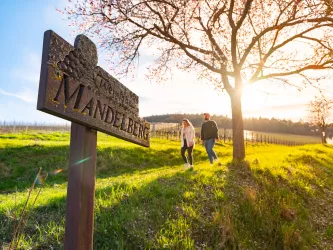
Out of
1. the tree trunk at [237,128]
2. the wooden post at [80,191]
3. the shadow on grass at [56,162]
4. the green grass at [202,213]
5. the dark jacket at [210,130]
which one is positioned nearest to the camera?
the wooden post at [80,191]

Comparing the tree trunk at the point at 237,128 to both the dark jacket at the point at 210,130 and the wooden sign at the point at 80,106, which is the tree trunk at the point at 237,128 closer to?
the dark jacket at the point at 210,130

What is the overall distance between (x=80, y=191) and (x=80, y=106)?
0.77 metres

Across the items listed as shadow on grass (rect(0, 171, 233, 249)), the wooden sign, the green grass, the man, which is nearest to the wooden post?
the wooden sign

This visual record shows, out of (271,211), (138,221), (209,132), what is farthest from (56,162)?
(271,211)

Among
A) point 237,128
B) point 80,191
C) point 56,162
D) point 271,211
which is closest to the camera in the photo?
point 80,191

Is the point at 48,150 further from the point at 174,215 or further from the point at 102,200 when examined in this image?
the point at 174,215

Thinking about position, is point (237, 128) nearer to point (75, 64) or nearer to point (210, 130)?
point (210, 130)

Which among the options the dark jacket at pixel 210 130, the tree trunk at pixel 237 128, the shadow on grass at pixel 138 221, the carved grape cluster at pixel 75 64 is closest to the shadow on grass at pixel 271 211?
the shadow on grass at pixel 138 221

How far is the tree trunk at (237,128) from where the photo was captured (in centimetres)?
1190

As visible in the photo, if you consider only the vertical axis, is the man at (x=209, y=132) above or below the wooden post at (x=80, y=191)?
above

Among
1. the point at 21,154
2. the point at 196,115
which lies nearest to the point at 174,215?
the point at 21,154

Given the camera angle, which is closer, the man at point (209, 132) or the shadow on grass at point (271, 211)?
the shadow on grass at point (271, 211)

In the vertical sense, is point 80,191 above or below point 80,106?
below

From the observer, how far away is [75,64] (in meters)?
2.23
